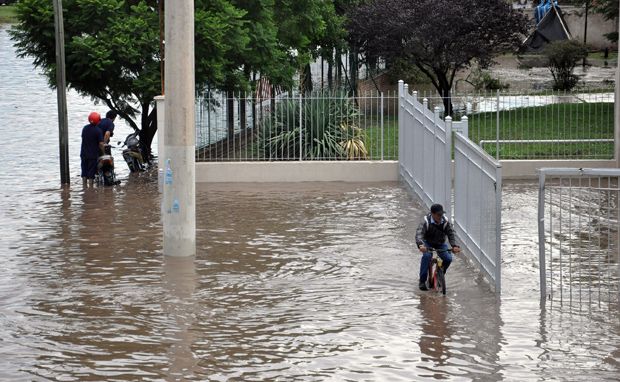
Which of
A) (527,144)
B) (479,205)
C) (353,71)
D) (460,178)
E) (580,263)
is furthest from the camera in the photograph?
(353,71)

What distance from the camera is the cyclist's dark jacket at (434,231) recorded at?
14.3 meters

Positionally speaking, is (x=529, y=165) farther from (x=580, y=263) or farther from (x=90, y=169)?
(x=580, y=263)

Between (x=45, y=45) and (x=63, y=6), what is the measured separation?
40.5 inches

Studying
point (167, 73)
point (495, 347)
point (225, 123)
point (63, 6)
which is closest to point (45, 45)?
point (63, 6)

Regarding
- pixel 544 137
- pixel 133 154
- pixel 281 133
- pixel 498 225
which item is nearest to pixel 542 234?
pixel 498 225

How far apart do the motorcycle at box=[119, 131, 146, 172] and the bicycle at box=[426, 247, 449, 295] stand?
12.1 metres

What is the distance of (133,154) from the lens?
83.8ft

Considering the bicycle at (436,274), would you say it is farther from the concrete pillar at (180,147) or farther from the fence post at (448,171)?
the concrete pillar at (180,147)

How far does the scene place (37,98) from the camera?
1693 inches

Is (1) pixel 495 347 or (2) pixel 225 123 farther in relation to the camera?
(2) pixel 225 123

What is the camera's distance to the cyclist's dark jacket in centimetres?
1427

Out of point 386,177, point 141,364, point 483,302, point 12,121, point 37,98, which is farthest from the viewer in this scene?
point 37,98

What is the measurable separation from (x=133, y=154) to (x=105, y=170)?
1.96m

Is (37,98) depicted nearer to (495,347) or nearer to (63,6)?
(63,6)
